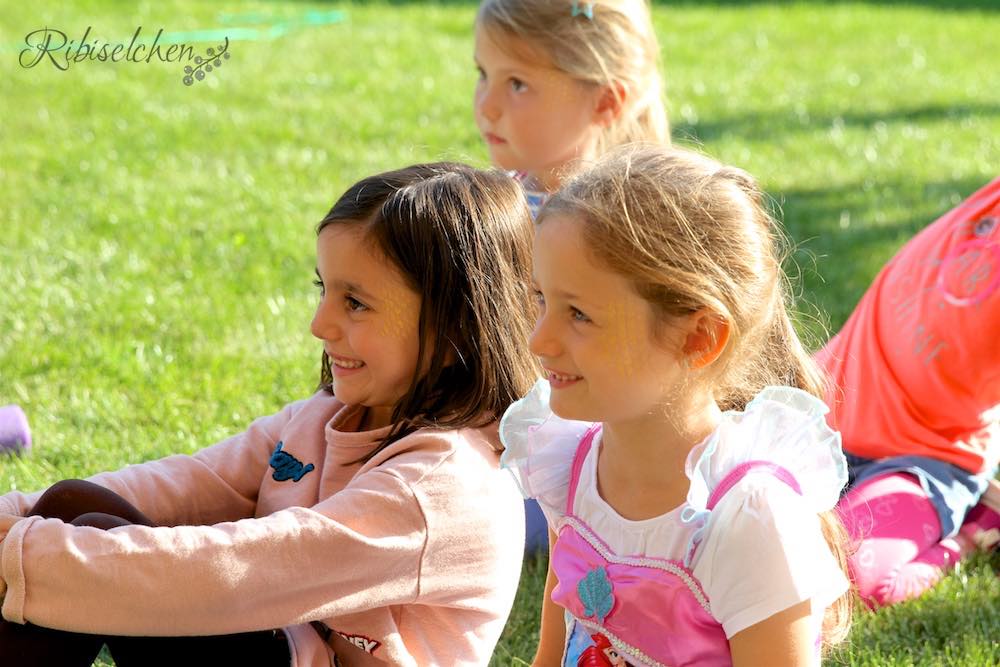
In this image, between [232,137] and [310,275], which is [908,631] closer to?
[310,275]

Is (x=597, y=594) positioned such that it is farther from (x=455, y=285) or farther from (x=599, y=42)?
(x=599, y=42)

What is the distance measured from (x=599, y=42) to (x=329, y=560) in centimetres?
201

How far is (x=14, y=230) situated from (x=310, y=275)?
3.94 ft

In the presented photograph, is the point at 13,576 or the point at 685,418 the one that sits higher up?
the point at 685,418

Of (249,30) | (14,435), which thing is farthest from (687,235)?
(249,30)

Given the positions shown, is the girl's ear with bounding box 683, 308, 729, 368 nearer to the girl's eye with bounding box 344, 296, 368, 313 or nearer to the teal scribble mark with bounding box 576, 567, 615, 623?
the teal scribble mark with bounding box 576, 567, 615, 623

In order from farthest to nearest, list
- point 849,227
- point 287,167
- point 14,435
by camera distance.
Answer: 1. point 287,167
2. point 849,227
3. point 14,435

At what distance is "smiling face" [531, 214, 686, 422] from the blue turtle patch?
0.61 metres

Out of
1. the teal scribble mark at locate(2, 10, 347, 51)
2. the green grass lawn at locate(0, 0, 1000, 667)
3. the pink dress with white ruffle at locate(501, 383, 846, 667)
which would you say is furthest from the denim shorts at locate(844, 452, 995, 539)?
the teal scribble mark at locate(2, 10, 347, 51)

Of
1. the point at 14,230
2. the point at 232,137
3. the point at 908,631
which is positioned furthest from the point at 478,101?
the point at 232,137

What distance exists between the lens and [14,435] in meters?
3.47

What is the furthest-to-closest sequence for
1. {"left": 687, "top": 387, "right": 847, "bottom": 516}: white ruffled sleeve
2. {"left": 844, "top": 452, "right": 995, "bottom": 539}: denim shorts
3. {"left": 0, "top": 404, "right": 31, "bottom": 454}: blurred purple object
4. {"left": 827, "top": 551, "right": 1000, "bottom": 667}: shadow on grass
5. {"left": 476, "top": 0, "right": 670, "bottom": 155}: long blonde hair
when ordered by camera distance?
{"left": 476, "top": 0, "right": 670, "bottom": 155}: long blonde hair
{"left": 0, "top": 404, "right": 31, "bottom": 454}: blurred purple object
{"left": 844, "top": 452, "right": 995, "bottom": 539}: denim shorts
{"left": 827, "top": 551, "right": 1000, "bottom": 667}: shadow on grass
{"left": 687, "top": 387, "right": 847, "bottom": 516}: white ruffled sleeve

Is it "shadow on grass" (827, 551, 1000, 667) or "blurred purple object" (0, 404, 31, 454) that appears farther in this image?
"blurred purple object" (0, 404, 31, 454)

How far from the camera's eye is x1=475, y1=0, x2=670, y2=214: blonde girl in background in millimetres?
3586
